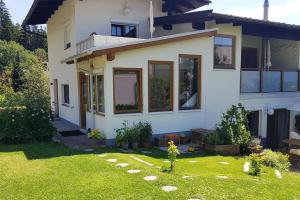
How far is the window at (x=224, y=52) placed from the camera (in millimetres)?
13594

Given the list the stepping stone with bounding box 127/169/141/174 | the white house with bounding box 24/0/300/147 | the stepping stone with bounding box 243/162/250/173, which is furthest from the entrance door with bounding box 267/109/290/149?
the stepping stone with bounding box 127/169/141/174

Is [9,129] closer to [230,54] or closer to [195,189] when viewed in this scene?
[195,189]

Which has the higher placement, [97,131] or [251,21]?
[251,21]

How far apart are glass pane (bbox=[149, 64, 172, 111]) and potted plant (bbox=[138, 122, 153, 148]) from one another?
2.87 feet

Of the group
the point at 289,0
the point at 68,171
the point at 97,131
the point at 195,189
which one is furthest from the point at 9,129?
the point at 289,0

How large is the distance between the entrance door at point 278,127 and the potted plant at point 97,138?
10.1 m

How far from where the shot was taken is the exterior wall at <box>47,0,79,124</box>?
1489 centimetres

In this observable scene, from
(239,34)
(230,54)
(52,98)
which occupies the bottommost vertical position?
(52,98)

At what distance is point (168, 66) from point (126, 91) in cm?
206

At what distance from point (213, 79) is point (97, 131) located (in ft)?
18.2

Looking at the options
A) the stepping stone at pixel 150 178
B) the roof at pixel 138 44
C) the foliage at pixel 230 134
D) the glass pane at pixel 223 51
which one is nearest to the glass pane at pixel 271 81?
the glass pane at pixel 223 51

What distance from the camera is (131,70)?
446 inches

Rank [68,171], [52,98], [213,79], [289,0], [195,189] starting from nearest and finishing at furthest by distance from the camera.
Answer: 1. [195,189]
2. [68,171]
3. [213,79]
4. [289,0]
5. [52,98]

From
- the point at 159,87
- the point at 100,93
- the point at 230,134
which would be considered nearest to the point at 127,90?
the point at 100,93
